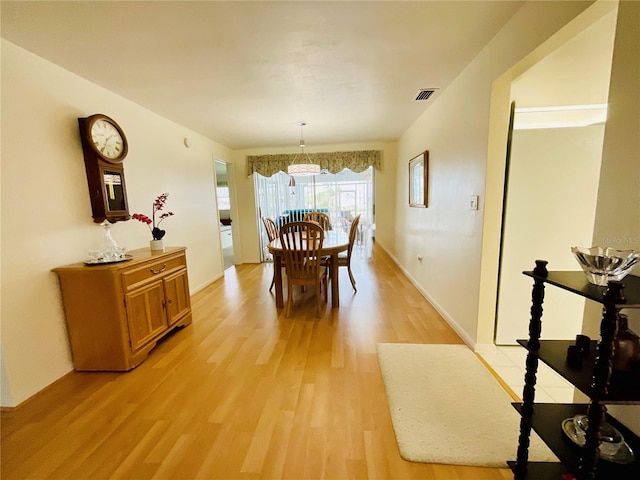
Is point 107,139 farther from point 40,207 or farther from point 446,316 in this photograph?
point 446,316

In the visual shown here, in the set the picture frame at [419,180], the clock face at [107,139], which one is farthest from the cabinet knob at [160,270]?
the picture frame at [419,180]

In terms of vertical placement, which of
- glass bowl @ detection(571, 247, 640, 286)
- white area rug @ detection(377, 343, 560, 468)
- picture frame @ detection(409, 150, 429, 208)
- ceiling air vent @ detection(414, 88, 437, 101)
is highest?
ceiling air vent @ detection(414, 88, 437, 101)

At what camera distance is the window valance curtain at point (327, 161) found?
17.3 ft

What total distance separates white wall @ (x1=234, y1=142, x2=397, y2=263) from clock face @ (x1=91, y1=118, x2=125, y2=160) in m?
3.04

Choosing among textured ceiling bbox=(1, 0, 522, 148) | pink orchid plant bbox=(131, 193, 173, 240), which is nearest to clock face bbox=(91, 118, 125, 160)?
textured ceiling bbox=(1, 0, 522, 148)

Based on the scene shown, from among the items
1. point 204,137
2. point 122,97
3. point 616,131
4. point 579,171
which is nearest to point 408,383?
point 616,131

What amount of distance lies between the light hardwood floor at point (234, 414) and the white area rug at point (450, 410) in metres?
0.06

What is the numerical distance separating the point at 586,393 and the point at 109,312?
262 cm

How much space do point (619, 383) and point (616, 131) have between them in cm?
93

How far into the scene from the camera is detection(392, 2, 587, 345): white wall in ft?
5.15

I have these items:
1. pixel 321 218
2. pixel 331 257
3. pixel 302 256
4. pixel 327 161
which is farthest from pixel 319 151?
pixel 302 256

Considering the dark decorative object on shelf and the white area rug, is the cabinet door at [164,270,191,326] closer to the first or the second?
the white area rug

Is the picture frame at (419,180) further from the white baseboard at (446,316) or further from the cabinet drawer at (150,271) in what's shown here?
the cabinet drawer at (150,271)

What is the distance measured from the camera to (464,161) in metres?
2.35
